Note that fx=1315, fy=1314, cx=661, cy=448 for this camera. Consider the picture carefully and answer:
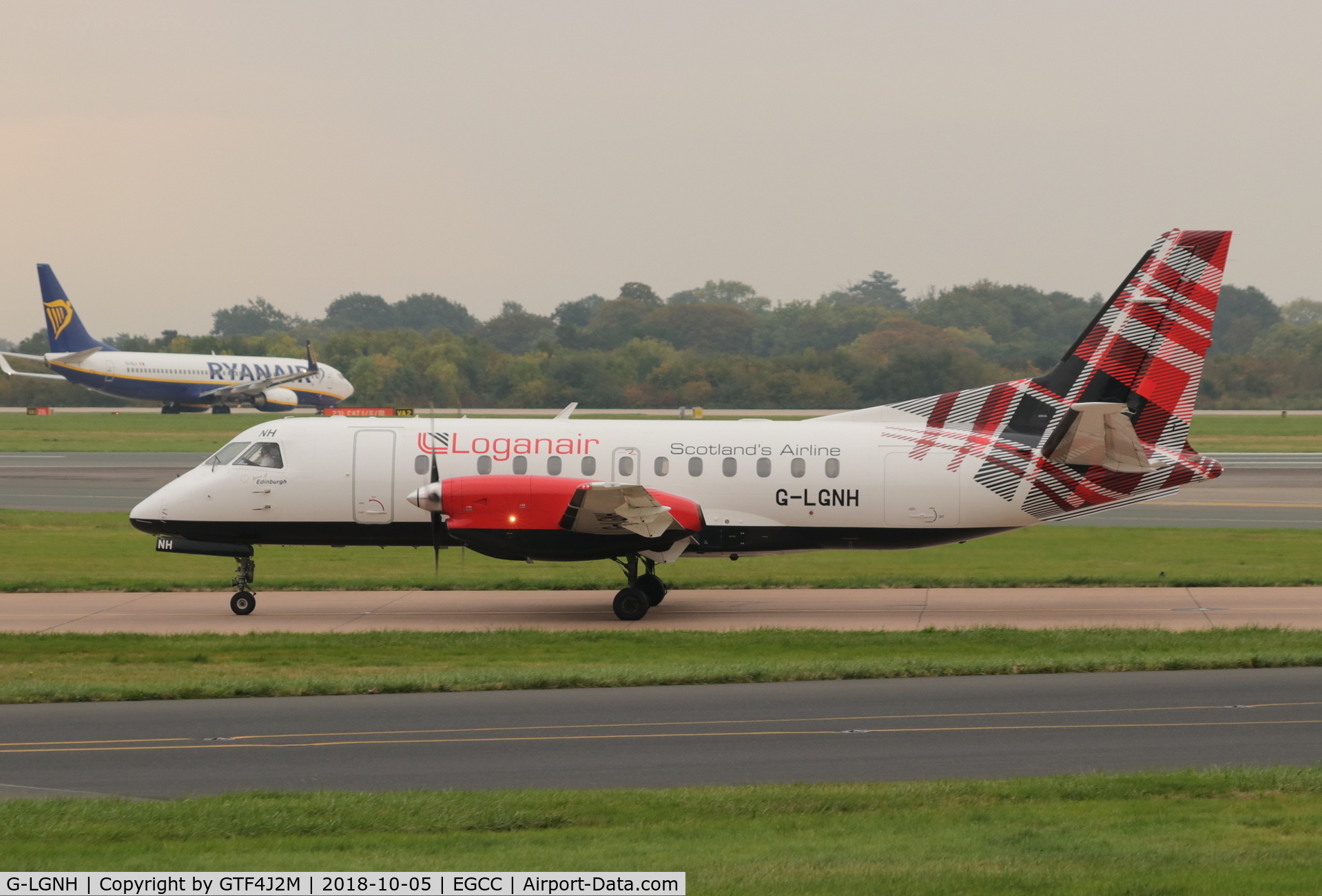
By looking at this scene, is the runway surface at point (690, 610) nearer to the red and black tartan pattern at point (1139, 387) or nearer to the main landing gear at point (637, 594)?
the main landing gear at point (637, 594)

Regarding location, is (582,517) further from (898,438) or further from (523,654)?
(898,438)

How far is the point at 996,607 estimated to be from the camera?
23.5 m

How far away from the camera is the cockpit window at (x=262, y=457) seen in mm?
Answer: 22719

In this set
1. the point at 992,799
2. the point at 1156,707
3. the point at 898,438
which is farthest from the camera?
the point at 898,438

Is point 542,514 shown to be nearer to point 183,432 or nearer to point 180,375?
point 183,432

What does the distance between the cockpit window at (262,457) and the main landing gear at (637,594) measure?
616 cm

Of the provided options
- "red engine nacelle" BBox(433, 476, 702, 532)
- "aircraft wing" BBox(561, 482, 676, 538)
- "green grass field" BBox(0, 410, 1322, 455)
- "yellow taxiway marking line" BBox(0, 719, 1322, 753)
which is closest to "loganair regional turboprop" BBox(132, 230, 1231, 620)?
"aircraft wing" BBox(561, 482, 676, 538)

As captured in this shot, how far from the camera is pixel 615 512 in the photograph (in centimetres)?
2106

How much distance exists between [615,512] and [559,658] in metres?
3.06

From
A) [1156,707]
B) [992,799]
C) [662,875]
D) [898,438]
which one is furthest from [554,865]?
[898,438]

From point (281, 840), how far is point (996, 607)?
53.6 ft

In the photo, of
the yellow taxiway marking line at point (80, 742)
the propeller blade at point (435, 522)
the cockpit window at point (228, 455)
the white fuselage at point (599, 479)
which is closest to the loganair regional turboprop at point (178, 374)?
the cockpit window at point (228, 455)
